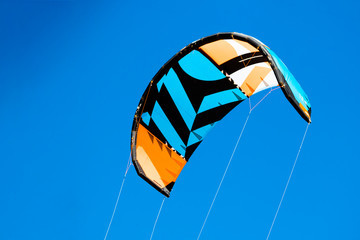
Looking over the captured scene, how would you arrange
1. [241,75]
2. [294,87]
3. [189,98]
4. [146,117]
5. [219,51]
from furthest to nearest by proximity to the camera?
1. [189,98]
2. [146,117]
3. [241,75]
4. [219,51]
5. [294,87]

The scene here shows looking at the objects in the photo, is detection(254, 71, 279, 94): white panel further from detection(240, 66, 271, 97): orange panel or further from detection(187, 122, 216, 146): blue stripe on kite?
detection(187, 122, 216, 146): blue stripe on kite

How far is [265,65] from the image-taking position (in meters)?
7.29

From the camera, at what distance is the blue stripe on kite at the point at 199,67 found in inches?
287

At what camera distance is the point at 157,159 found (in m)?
7.84

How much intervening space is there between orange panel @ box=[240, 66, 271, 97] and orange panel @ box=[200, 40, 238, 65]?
34cm

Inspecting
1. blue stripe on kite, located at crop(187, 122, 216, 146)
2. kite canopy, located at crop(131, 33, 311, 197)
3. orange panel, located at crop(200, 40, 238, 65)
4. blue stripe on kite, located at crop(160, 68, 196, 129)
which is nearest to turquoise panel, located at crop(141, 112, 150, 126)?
kite canopy, located at crop(131, 33, 311, 197)

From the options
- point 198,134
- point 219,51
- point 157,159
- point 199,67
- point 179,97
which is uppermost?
point 219,51

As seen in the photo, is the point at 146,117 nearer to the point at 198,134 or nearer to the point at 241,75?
the point at 198,134

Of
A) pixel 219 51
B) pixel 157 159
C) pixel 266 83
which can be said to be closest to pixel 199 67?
pixel 219 51

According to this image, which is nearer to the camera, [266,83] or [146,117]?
[266,83]

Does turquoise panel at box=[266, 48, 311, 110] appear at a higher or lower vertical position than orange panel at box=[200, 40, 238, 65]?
lower

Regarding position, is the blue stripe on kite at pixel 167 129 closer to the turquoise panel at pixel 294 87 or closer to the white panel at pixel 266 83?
the white panel at pixel 266 83

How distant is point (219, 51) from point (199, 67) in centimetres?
36

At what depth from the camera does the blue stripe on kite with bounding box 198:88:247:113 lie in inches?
296
